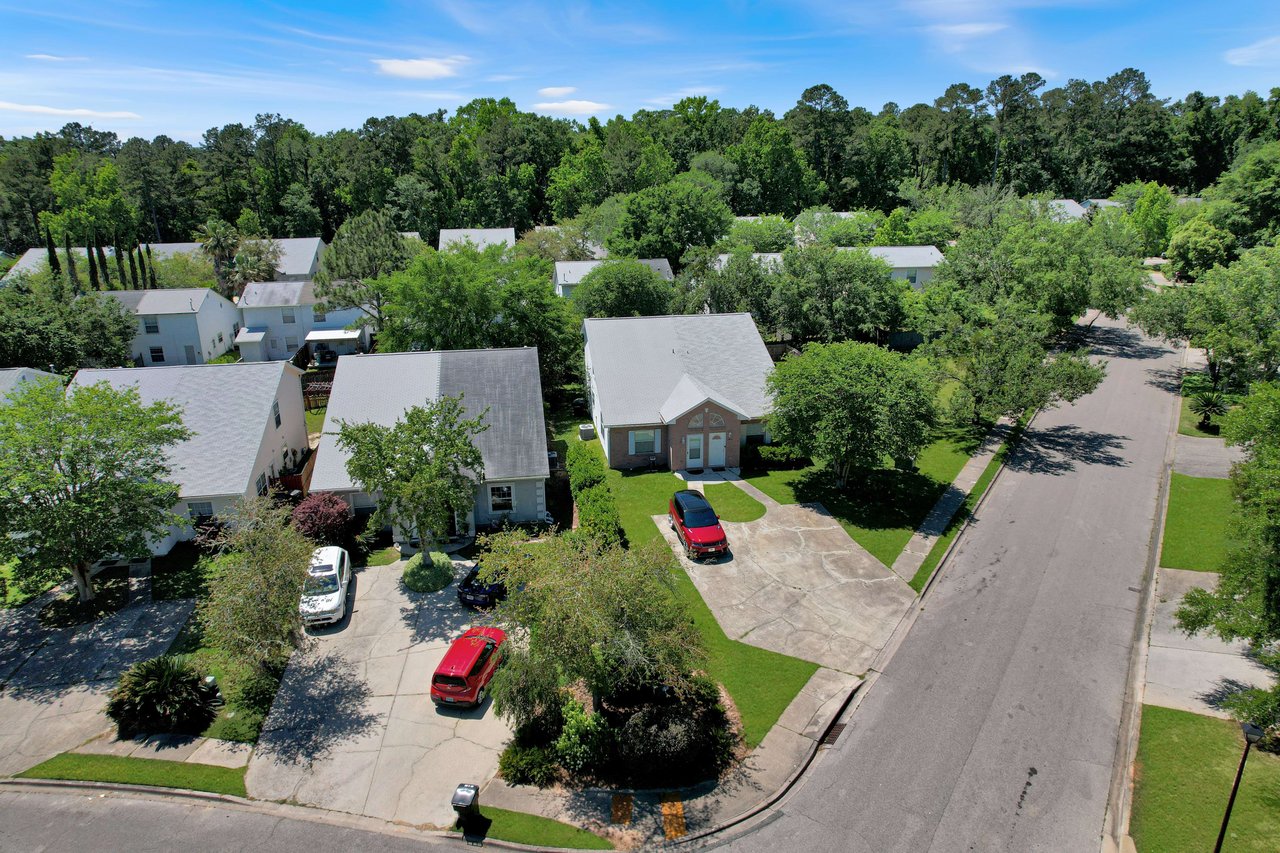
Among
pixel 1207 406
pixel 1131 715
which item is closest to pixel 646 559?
pixel 1131 715

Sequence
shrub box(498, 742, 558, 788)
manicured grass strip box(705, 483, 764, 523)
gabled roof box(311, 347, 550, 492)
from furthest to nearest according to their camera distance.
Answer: manicured grass strip box(705, 483, 764, 523) → gabled roof box(311, 347, 550, 492) → shrub box(498, 742, 558, 788)

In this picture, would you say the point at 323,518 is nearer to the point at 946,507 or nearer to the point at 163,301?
the point at 946,507

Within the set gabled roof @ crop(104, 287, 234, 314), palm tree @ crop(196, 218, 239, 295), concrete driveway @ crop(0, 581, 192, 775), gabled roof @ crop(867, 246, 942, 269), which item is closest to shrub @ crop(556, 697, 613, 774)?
concrete driveway @ crop(0, 581, 192, 775)

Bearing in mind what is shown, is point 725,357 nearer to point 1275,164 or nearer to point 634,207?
point 634,207

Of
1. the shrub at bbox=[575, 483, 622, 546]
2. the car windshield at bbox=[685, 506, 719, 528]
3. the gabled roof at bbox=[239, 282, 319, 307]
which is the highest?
the gabled roof at bbox=[239, 282, 319, 307]

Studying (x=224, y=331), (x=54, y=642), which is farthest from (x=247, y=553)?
(x=224, y=331)

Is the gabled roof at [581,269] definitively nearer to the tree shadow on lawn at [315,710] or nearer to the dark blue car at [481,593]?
A: the dark blue car at [481,593]

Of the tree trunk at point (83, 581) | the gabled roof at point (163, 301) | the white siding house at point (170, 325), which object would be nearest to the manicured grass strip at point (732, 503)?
the tree trunk at point (83, 581)

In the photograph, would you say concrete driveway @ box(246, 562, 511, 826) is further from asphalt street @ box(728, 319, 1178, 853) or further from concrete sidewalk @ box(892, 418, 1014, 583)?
concrete sidewalk @ box(892, 418, 1014, 583)
